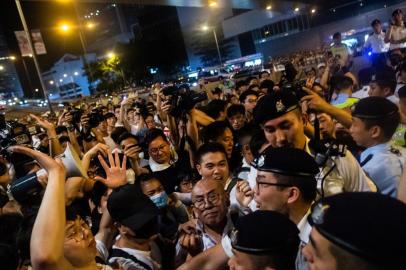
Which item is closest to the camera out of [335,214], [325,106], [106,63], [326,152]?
[335,214]

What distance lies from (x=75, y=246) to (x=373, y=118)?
2549mm

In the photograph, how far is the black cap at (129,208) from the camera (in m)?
2.81

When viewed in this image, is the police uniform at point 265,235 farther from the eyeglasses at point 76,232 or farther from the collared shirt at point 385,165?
the collared shirt at point 385,165

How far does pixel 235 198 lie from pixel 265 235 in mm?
1364

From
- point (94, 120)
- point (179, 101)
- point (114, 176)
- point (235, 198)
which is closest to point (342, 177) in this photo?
point (235, 198)

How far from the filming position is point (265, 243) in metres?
1.70

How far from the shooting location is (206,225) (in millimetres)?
2857

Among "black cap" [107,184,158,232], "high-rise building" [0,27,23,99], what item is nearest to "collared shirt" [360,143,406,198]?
"black cap" [107,184,158,232]

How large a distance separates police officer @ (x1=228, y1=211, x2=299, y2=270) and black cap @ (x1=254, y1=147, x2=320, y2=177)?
1.39 feet

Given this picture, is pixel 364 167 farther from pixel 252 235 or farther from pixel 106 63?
pixel 106 63

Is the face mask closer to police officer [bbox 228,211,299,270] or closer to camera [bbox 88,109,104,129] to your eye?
police officer [bbox 228,211,299,270]

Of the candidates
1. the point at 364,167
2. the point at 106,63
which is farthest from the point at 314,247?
the point at 106,63

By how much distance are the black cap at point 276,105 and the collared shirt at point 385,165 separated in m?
0.76

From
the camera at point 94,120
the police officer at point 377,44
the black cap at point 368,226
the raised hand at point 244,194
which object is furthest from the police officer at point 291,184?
the police officer at point 377,44
